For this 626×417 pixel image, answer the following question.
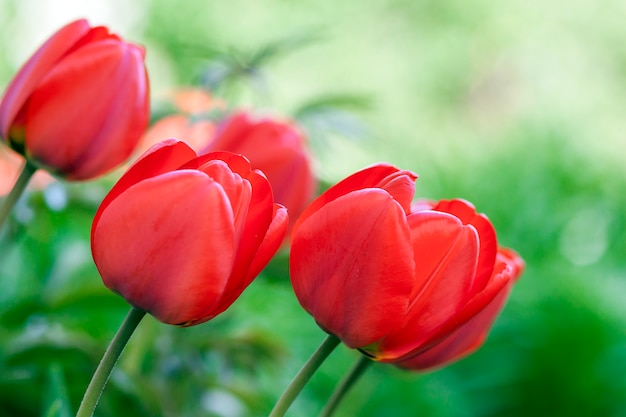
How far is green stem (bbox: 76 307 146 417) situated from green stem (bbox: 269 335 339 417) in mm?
41

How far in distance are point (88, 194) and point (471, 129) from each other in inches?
88.8

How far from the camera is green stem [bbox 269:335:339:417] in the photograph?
238mm

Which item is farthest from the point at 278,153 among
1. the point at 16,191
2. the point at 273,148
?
the point at 16,191

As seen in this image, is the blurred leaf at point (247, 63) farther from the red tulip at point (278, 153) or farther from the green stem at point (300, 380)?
the green stem at point (300, 380)

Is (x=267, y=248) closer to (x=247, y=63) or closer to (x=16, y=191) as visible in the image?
(x=16, y=191)

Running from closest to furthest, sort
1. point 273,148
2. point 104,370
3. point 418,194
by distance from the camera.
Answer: point 104,370, point 273,148, point 418,194

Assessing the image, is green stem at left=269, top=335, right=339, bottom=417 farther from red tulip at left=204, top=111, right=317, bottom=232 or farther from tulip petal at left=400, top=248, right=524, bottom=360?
red tulip at left=204, top=111, right=317, bottom=232

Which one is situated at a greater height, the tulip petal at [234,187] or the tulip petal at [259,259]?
the tulip petal at [234,187]

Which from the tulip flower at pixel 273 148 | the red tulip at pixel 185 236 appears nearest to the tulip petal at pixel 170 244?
the red tulip at pixel 185 236

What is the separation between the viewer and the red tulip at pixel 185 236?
230mm

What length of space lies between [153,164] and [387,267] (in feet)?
0.21

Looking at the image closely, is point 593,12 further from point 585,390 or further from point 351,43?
point 585,390

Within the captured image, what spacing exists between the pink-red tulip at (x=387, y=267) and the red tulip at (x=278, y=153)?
4.5 inches

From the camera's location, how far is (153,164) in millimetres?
242
